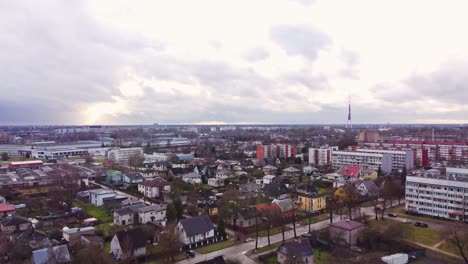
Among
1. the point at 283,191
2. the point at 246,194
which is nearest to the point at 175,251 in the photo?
the point at 246,194

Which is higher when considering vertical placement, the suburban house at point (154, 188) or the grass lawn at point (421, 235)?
the suburban house at point (154, 188)

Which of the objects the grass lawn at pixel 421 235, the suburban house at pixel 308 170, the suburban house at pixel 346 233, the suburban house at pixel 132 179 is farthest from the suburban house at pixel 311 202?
the suburban house at pixel 132 179

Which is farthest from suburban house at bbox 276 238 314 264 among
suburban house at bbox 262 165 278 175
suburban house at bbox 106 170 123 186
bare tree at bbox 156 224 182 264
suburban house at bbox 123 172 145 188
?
suburban house at bbox 262 165 278 175

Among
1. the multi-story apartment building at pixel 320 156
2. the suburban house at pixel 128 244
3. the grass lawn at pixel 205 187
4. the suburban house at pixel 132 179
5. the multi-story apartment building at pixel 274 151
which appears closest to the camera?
the suburban house at pixel 128 244

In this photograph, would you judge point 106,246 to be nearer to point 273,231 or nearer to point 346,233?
point 273,231

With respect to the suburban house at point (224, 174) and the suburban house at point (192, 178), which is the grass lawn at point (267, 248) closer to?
the suburban house at point (192, 178)

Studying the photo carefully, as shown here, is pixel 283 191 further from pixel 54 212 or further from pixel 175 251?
pixel 54 212

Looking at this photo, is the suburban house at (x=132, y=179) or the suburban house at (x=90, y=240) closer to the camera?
the suburban house at (x=90, y=240)
